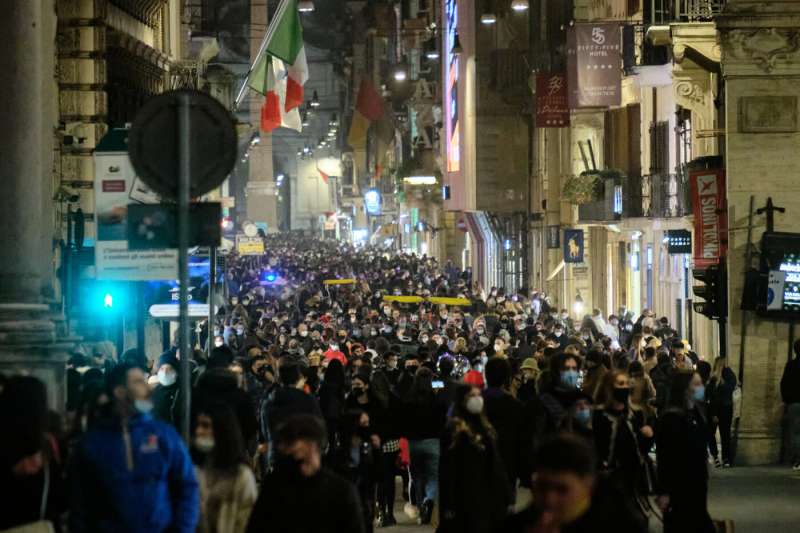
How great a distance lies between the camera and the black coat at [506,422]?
1149 centimetres

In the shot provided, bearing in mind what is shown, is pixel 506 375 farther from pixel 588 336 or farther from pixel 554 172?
pixel 554 172

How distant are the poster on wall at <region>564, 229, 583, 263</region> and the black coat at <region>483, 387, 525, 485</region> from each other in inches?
1157

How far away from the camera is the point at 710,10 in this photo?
78.8ft

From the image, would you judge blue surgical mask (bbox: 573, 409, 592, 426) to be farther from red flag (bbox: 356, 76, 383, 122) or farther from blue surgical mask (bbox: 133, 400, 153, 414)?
red flag (bbox: 356, 76, 383, 122)

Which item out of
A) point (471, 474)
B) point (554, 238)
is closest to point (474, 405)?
point (471, 474)

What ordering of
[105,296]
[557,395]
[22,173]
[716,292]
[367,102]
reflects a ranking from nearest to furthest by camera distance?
1. [557,395]
2. [22,173]
3. [716,292]
4. [105,296]
5. [367,102]

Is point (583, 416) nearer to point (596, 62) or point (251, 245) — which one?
point (596, 62)

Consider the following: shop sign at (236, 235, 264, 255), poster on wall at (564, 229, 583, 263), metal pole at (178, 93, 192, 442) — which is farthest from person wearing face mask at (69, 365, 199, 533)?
shop sign at (236, 235, 264, 255)

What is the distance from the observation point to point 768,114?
1947 centimetres

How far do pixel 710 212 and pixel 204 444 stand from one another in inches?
594

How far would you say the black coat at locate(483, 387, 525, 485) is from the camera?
11492 mm

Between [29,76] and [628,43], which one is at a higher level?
[628,43]

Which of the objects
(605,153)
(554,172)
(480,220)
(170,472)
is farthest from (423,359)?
(480,220)

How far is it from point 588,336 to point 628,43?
6.56 m
